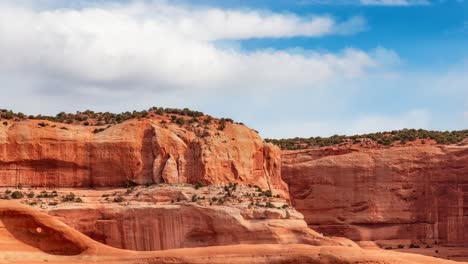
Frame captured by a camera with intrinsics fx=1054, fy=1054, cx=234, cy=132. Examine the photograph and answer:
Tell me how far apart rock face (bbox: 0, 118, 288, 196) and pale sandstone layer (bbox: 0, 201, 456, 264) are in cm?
486

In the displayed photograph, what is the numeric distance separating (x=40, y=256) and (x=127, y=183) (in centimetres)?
695

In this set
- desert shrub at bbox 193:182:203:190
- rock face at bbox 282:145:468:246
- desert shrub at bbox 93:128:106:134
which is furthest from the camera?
rock face at bbox 282:145:468:246

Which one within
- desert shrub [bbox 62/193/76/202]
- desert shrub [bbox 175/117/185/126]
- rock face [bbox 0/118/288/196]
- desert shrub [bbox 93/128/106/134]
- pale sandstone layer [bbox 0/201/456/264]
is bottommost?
pale sandstone layer [bbox 0/201/456/264]

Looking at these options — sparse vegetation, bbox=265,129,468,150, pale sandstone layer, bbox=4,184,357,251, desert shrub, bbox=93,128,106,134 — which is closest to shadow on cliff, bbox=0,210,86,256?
pale sandstone layer, bbox=4,184,357,251

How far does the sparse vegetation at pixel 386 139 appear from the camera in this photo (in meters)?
73.5

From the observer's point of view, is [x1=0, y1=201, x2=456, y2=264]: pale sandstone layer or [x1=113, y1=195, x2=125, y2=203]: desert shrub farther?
[x1=113, y1=195, x2=125, y2=203]: desert shrub

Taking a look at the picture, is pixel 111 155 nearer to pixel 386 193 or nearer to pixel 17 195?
pixel 17 195

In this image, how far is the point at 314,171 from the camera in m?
69.3

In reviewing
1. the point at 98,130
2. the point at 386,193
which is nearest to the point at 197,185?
the point at 98,130

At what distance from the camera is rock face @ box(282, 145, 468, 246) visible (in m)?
68.2

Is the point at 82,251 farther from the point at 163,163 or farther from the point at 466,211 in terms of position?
the point at 466,211

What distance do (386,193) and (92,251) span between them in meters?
28.9

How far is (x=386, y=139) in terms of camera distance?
2923 inches

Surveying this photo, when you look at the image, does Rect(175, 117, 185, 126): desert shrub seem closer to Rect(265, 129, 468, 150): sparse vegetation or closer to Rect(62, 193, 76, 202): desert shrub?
Rect(62, 193, 76, 202): desert shrub
